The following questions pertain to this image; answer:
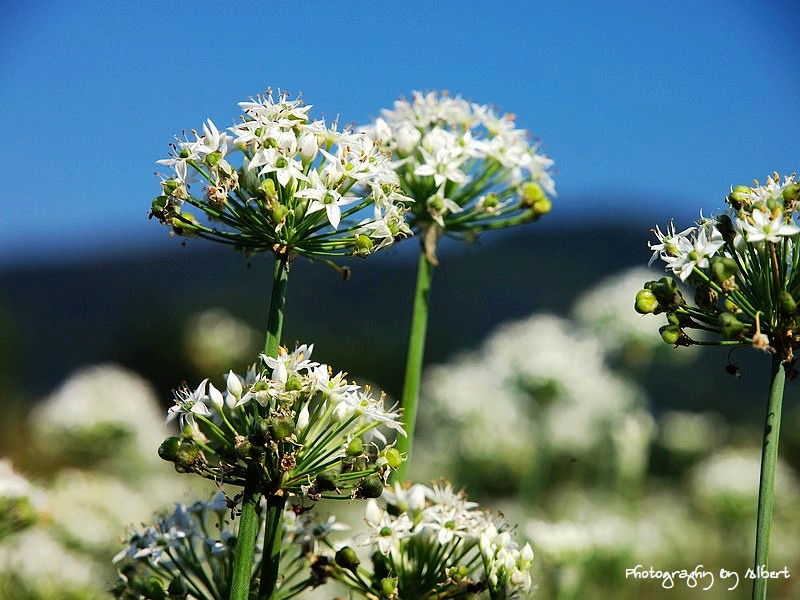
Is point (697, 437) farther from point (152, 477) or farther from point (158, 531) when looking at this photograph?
point (158, 531)

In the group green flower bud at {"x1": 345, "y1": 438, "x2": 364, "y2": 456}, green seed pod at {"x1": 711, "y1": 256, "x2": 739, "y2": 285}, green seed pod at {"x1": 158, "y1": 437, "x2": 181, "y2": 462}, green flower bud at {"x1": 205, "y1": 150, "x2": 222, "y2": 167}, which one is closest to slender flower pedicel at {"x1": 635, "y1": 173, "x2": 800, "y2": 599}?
green seed pod at {"x1": 711, "y1": 256, "x2": 739, "y2": 285}

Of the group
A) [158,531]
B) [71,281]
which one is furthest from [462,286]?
[158,531]

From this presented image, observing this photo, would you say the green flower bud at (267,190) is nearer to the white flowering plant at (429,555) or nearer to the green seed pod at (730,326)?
the white flowering plant at (429,555)

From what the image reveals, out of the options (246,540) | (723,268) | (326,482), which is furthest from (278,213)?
(723,268)

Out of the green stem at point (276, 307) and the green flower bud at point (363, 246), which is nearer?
the green stem at point (276, 307)

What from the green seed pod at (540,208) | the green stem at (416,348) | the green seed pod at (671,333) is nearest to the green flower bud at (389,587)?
the green stem at (416,348)

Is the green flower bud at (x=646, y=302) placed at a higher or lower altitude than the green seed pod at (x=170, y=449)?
higher

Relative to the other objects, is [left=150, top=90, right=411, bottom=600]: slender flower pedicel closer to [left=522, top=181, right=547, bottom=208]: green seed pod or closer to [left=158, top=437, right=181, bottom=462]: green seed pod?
[left=158, top=437, right=181, bottom=462]: green seed pod
